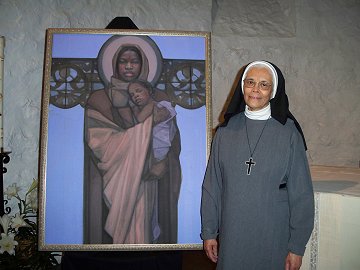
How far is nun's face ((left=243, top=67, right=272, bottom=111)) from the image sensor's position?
1.58 metres

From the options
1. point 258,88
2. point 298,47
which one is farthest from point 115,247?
point 298,47

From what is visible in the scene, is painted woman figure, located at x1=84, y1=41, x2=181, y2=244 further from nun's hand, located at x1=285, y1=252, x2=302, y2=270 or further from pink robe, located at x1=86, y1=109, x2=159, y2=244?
nun's hand, located at x1=285, y1=252, x2=302, y2=270

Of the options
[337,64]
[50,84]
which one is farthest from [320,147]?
[50,84]

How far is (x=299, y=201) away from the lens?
1.53 m

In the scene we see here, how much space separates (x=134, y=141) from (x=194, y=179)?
486 millimetres

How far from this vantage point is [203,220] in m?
1.77

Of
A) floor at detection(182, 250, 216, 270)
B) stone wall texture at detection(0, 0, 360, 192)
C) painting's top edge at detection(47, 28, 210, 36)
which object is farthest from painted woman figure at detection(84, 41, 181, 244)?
stone wall texture at detection(0, 0, 360, 192)

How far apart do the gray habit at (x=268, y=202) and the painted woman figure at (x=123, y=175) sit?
46 centimetres

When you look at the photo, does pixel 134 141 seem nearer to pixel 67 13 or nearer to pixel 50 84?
pixel 50 84

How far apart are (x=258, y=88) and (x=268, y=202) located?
0.62 metres

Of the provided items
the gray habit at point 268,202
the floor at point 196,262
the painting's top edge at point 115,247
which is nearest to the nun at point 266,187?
the gray habit at point 268,202

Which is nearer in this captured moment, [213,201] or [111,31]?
[213,201]

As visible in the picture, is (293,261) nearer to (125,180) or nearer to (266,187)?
(266,187)

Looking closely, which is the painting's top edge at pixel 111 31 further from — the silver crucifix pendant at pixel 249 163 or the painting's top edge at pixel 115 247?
the painting's top edge at pixel 115 247
